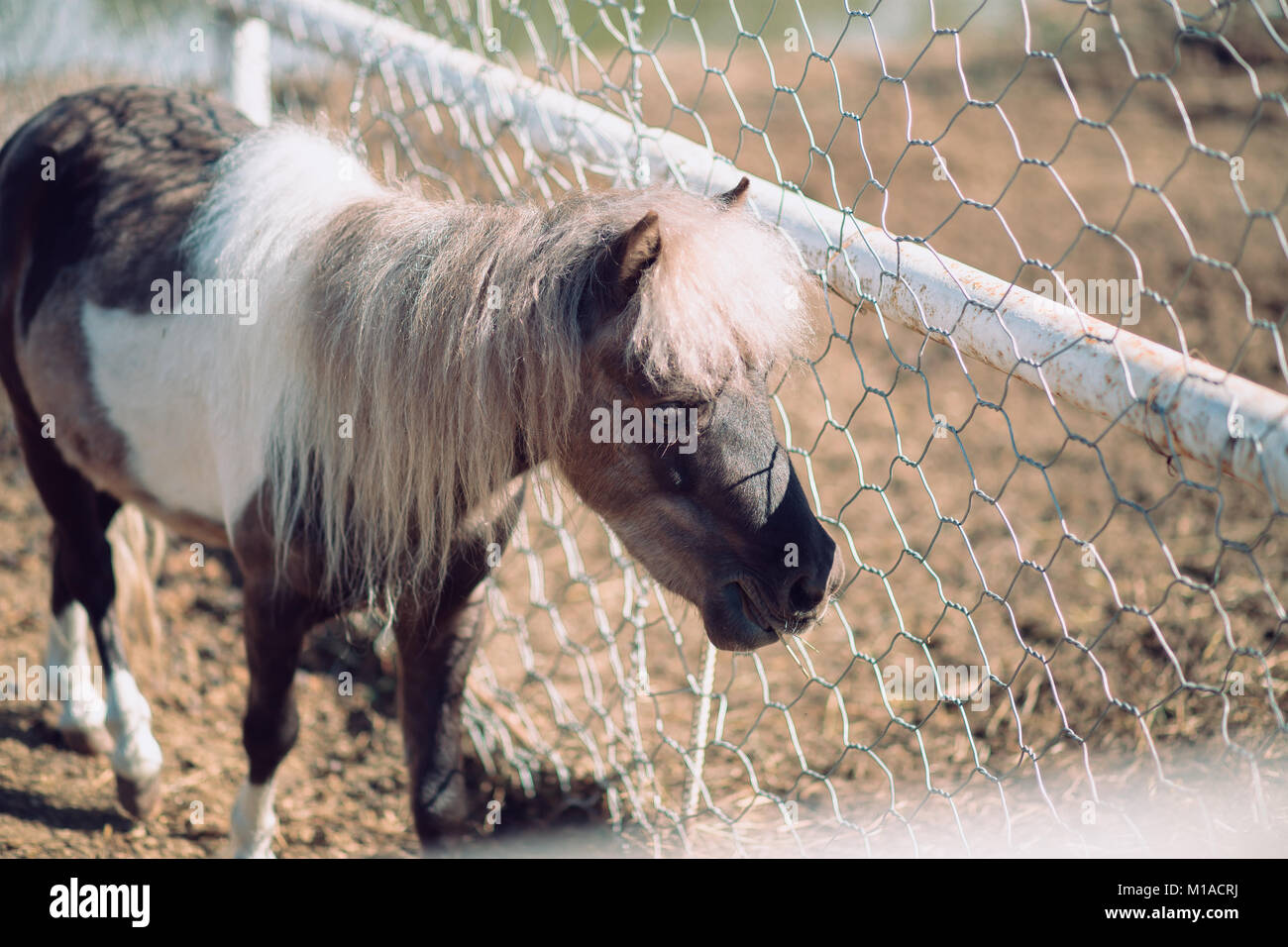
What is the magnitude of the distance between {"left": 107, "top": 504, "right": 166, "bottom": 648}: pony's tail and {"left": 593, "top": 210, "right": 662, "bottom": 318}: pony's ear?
6.91ft

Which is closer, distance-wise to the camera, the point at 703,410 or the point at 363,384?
the point at 703,410

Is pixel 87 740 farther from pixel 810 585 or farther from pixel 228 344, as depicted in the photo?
pixel 810 585

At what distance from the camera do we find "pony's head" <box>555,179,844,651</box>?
1.66 meters

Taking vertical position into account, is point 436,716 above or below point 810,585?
below

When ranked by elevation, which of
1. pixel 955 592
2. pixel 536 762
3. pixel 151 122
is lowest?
pixel 536 762

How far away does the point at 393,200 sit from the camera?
80.4 inches

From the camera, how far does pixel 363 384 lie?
1.93 metres

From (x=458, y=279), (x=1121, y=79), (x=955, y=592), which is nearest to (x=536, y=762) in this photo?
(x=955, y=592)

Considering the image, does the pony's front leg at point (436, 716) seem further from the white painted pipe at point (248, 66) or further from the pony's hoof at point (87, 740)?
the white painted pipe at point (248, 66)

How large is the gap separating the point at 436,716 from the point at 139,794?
3.19 ft

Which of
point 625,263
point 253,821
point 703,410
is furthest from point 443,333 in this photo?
point 253,821

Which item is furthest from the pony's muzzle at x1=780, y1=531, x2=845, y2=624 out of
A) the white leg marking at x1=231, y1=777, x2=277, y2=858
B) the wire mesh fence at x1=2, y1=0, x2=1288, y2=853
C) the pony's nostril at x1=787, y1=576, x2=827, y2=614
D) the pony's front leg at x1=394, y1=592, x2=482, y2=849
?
the white leg marking at x1=231, y1=777, x2=277, y2=858
